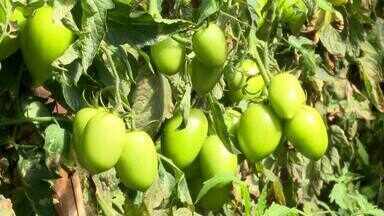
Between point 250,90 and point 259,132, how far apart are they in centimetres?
22

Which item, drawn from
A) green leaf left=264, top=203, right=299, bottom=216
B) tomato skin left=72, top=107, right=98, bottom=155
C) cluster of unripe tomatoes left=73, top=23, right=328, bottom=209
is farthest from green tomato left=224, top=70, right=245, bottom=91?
tomato skin left=72, top=107, right=98, bottom=155

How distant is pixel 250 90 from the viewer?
1.56m

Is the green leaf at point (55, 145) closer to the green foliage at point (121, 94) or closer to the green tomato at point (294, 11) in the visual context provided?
the green foliage at point (121, 94)

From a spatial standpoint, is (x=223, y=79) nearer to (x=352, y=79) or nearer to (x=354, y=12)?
(x=354, y=12)

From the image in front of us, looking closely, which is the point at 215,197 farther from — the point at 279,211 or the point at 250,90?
the point at 250,90

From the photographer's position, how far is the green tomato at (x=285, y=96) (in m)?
1.36

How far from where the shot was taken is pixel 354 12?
90.9 inches

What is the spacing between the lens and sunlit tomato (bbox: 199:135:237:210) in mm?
1371

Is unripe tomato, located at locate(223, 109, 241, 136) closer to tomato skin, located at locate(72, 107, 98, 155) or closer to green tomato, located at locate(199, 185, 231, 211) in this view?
green tomato, located at locate(199, 185, 231, 211)

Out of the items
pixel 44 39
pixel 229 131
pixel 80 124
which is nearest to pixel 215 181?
pixel 229 131

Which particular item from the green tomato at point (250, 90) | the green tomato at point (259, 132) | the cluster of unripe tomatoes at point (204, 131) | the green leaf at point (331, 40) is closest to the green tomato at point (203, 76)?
the cluster of unripe tomatoes at point (204, 131)

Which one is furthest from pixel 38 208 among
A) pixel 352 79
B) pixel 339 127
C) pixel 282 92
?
pixel 352 79

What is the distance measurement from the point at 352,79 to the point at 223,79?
1.13 meters

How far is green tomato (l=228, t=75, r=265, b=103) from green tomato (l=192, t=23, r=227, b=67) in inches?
10.4
